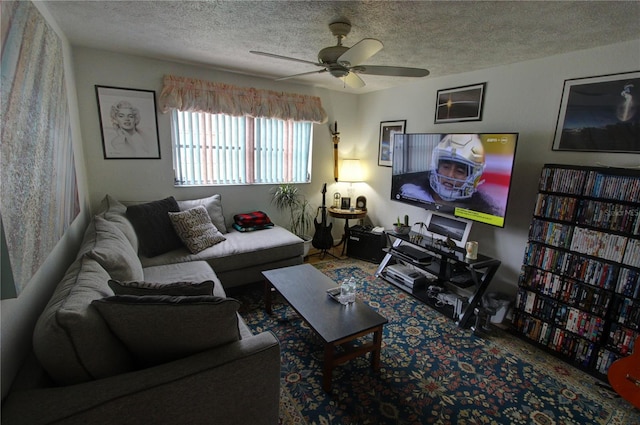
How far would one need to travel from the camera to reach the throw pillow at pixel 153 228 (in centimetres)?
266

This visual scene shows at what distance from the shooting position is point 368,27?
1969 mm

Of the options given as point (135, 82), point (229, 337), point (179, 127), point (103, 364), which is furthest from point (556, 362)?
point (135, 82)

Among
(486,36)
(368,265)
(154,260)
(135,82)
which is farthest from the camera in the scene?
(368,265)

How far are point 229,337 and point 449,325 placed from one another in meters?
2.10

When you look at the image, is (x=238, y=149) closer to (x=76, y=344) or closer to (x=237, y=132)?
(x=237, y=132)

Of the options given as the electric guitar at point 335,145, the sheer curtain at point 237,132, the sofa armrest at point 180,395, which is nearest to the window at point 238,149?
the sheer curtain at point 237,132

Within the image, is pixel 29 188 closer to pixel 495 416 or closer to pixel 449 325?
pixel 495 416

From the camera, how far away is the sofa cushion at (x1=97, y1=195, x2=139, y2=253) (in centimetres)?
237

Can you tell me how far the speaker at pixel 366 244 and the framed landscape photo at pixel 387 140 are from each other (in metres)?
0.99

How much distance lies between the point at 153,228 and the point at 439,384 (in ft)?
8.64

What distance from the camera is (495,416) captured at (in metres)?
1.70

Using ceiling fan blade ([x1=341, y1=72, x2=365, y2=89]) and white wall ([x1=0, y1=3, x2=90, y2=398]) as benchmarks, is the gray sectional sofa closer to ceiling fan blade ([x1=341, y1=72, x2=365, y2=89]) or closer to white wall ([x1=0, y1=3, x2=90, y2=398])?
white wall ([x1=0, y1=3, x2=90, y2=398])

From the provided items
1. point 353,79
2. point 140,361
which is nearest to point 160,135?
point 353,79

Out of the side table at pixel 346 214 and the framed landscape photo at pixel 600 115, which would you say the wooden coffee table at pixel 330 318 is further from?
the framed landscape photo at pixel 600 115
